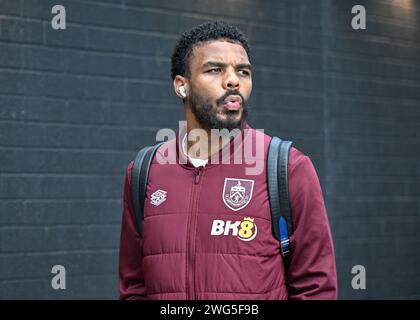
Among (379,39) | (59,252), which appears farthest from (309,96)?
(59,252)

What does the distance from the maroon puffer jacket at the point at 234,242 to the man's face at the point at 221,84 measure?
8.3 inches

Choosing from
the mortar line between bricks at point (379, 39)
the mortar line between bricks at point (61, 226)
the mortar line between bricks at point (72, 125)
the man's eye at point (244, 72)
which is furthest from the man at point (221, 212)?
the mortar line between bricks at point (379, 39)

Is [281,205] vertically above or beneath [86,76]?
beneath

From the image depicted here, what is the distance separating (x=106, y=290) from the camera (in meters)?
7.12

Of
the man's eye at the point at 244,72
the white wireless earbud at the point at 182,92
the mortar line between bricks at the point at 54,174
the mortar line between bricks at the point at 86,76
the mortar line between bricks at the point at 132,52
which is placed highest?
the mortar line between bricks at the point at 132,52

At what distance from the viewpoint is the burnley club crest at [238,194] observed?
3.49 metres

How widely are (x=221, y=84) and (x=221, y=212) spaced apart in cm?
58

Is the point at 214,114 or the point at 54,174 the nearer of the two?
the point at 214,114

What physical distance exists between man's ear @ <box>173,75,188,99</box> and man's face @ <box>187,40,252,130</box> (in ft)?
0.33

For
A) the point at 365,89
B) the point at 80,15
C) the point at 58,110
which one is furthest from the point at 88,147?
the point at 365,89

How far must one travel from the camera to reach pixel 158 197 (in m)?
3.67

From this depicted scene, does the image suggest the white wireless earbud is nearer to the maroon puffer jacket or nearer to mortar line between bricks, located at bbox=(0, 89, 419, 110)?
the maroon puffer jacket

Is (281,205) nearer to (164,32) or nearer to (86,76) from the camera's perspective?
(86,76)

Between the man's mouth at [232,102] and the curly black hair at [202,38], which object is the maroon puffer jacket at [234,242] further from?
the curly black hair at [202,38]
